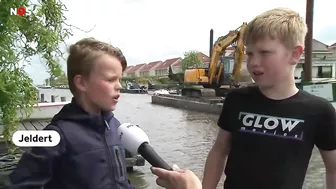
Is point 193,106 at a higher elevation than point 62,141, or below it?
below

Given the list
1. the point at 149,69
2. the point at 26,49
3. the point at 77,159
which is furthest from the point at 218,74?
the point at 149,69

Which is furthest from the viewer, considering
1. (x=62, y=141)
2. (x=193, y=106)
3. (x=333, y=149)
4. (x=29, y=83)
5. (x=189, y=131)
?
(x=193, y=106)

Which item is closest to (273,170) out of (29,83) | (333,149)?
(333,149)

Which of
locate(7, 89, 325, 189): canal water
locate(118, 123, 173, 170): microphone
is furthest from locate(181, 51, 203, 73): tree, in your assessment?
locate(118, 123, 173, 170): microphone

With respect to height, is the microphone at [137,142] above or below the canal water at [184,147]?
above

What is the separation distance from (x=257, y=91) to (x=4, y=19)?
2417mm

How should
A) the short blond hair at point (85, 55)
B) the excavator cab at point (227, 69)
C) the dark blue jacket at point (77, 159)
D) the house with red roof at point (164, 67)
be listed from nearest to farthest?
1. the dark blue jacket at point (77, 159)
2. the short blond hair at point (85, 55)
3. the excavator cab at point (227, 69)
4. the house with red roof at point (164, 67)

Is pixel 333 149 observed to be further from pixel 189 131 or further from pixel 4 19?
pixel 189 131

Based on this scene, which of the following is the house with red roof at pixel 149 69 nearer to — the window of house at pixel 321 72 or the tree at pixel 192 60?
the tree at pixel 192 60

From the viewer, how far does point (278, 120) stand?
1.93 m

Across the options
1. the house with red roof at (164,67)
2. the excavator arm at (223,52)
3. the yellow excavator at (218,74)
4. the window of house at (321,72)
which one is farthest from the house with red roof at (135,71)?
the excavator arm at (223,52)

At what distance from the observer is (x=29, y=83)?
4.18m

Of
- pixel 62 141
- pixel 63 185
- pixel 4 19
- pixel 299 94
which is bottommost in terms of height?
pixel 63 185

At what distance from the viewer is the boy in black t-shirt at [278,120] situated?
1889mm
